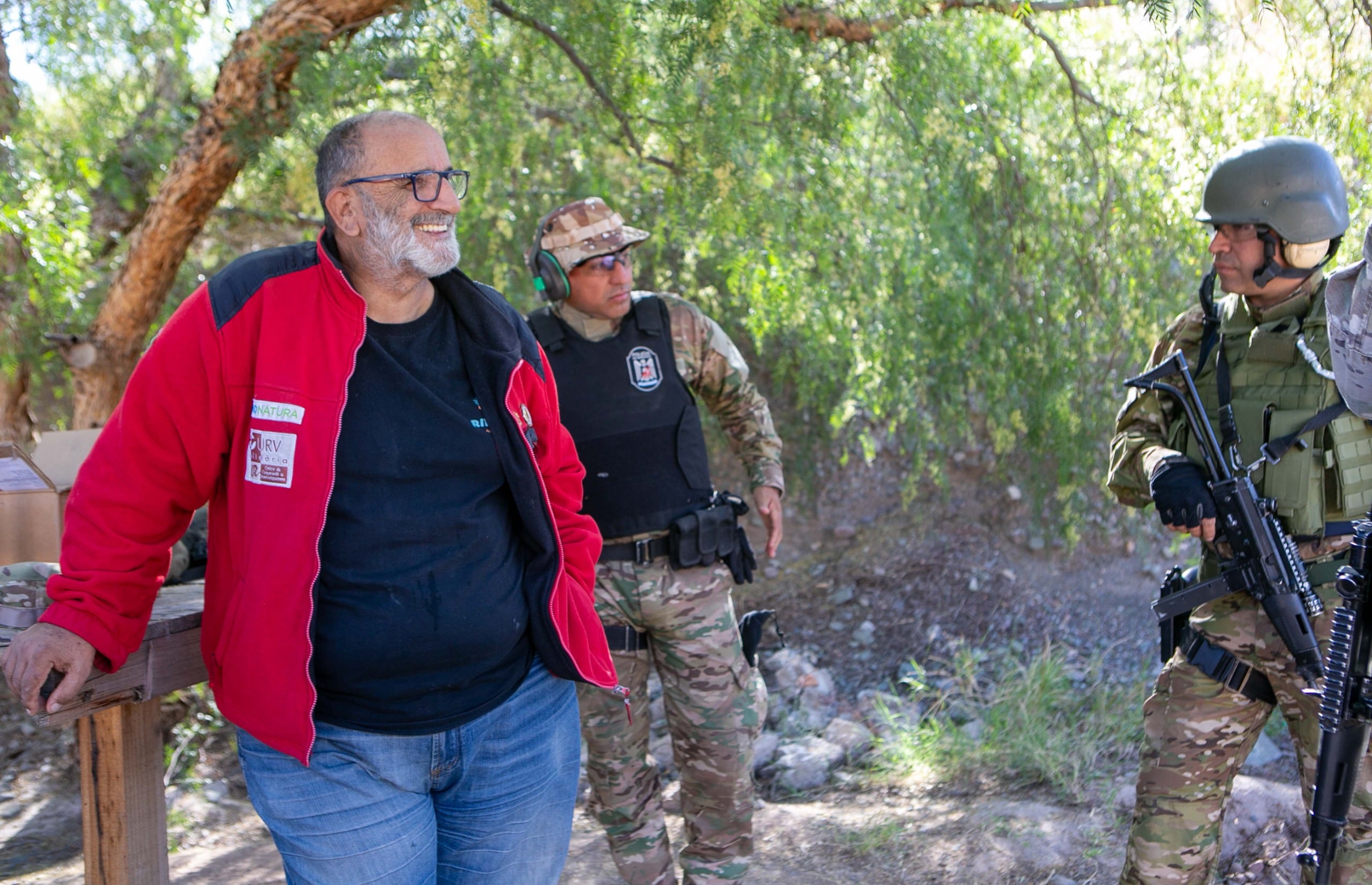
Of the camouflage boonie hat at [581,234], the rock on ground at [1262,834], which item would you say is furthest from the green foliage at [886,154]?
the rock on ground at [1262,834]

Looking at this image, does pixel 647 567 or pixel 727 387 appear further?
pixel 727 387

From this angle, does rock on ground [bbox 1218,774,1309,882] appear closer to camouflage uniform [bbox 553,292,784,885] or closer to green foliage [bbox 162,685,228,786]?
camouflage uniform [bbox 553,292,784,885]

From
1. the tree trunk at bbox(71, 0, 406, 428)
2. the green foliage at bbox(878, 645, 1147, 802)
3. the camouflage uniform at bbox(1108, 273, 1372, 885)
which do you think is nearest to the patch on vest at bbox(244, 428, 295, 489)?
the camouflage uniform at bbox(1108, 273, 1372, 885)

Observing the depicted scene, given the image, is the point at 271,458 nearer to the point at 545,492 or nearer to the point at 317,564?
the point at 317,564

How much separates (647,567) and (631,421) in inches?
16.6

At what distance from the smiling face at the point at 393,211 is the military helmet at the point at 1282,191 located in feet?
6.24

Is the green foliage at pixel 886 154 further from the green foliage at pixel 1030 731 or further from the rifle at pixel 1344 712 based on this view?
the rifle at pixel 1344 712

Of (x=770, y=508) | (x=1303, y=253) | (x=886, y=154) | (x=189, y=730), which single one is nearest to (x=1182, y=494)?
(x=1303, y=253)

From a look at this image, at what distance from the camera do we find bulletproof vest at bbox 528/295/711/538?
9.82 feet

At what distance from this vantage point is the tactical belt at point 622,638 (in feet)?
9.78

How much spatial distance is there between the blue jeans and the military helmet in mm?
1962

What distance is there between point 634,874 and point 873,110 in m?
3.37

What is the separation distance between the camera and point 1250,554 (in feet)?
7.87

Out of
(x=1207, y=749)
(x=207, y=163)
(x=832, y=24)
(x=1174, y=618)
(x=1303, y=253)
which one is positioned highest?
(x=832, y=24)
